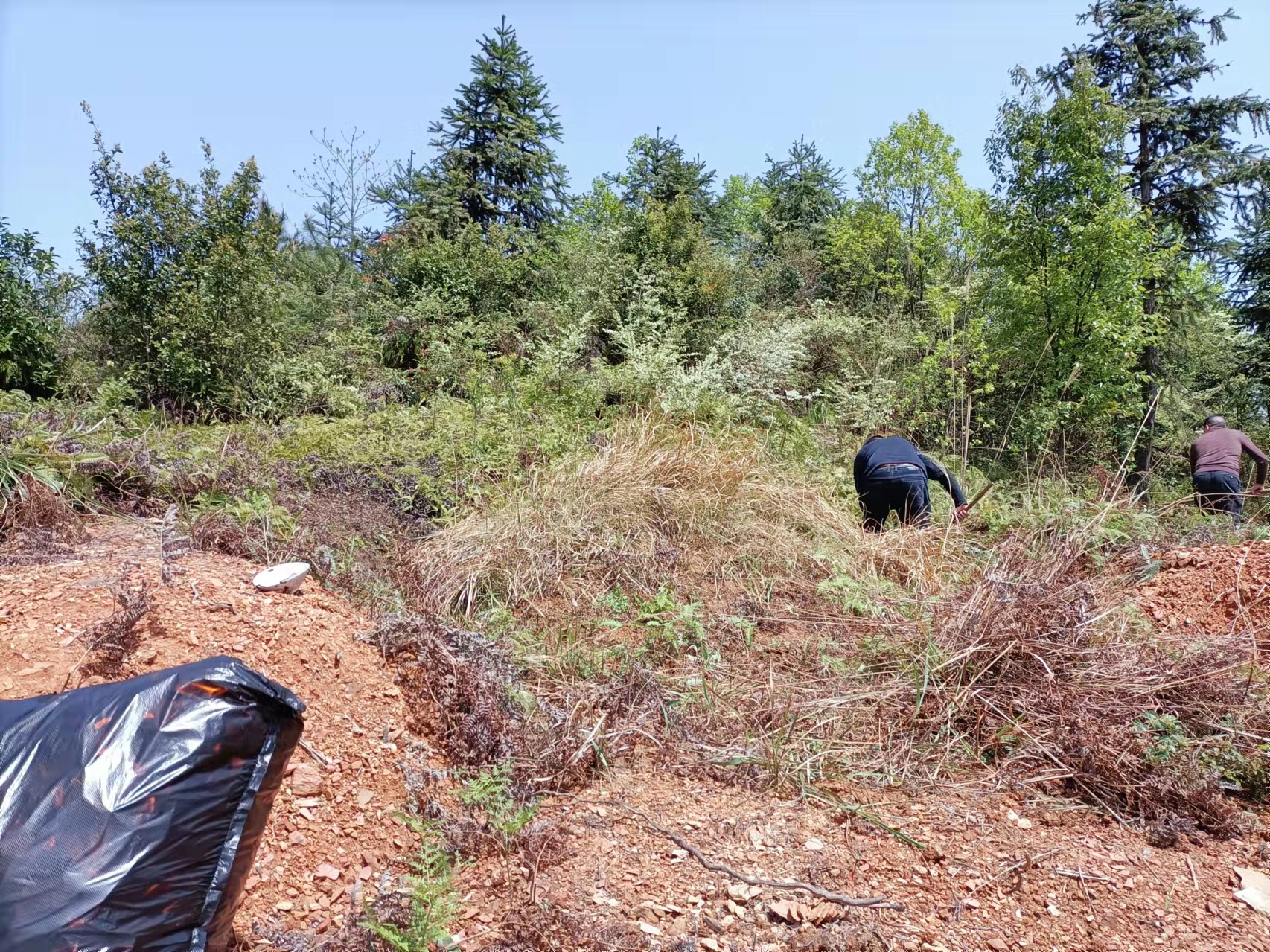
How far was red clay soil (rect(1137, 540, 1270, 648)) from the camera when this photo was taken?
3.64 meters

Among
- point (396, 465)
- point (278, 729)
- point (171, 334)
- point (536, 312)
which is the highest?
point (536, 312)

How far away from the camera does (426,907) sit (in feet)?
6.01

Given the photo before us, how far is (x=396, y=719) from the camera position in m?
2.77

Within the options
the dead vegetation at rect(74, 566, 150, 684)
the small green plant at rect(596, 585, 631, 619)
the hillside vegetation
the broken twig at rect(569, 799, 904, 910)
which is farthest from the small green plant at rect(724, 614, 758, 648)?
the dead vegetation at rect(74, 566, 150, 684)

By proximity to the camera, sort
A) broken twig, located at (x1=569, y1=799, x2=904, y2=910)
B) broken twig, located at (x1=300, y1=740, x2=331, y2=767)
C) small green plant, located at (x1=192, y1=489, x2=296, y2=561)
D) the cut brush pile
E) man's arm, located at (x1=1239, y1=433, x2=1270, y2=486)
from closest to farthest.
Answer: broken twig, located at (x1=569, y1=799, x2=904, y2=910) < broken twig, located at (x1=300, y1=740, x2=331, y2=767) < the cut brush pile < small green plant, located at (x1=192, y1=489, x2=296, y2=561) < man's arm, located at (x1=1239, y1=433, x2=1270, y2=486)

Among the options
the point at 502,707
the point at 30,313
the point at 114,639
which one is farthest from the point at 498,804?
the point at 30,313

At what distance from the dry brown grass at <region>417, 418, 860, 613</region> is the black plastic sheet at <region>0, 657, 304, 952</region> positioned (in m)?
2.37

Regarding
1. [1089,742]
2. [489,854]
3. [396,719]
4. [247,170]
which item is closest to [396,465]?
[396,719]

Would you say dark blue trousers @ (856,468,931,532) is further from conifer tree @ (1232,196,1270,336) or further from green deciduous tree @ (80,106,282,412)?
conifer tree @ (1232,196,1270,336)

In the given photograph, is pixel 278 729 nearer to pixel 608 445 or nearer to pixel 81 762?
pixel 81 762

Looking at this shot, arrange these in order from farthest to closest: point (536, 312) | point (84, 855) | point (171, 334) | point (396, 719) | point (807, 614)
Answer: point (536, 312), point (171, 334), point (807, 614), point (396, 719), point (84, 855)

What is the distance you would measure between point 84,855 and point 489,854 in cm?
116

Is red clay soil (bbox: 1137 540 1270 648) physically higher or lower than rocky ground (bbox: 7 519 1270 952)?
higher

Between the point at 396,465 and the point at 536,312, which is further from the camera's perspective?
the point at 536,312
